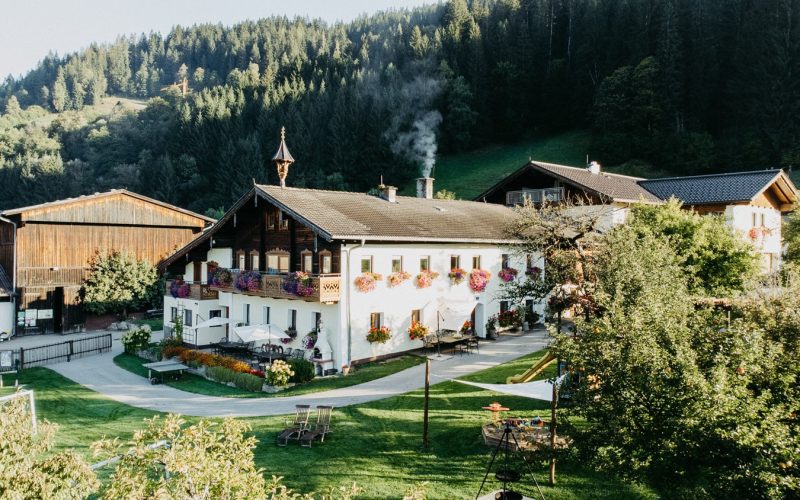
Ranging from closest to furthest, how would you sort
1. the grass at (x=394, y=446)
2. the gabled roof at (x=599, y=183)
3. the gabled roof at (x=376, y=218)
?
the grass at (x=394, y=446) → the gabled roof at (x=376, y=218) → the gabled roof at (x=599, y=183)

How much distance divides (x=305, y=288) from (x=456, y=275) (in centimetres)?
747

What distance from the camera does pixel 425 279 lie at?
25.1 meters

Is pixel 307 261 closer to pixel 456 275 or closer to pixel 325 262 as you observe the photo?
pixel 325 262

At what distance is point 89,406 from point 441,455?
42.7ft

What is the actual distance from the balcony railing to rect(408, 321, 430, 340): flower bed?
37.3 ft

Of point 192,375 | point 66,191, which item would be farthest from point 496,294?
point 66,191

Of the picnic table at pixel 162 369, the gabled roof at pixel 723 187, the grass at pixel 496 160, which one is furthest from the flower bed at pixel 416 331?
the grass at pixel 496 160

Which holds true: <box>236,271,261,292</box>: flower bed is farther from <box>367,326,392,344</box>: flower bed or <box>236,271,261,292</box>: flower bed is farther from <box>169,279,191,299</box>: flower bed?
<box>169,279,191,299</box>: flower bed

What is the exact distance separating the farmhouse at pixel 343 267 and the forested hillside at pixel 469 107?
3924 centimetres

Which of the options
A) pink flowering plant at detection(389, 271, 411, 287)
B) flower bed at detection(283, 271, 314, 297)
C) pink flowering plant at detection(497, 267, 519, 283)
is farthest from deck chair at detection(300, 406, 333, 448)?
pink flowering plant at detection(497, 267, 519, 283)

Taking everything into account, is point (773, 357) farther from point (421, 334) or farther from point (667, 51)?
point (667, 51)

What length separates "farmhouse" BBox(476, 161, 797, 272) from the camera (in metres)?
32.2

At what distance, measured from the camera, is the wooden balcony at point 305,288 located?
72.0ft

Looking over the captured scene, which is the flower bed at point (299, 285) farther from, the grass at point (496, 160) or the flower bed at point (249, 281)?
the grass at point (496, 160)
